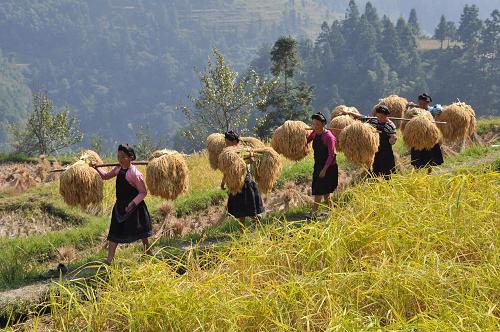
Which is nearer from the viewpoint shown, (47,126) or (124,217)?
(124,217)

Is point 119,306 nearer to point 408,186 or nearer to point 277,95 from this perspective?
point 408,186

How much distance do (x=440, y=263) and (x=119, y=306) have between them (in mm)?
2585

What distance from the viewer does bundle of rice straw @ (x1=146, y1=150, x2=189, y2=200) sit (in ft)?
22.9

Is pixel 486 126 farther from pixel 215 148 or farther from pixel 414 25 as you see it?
pixel 414 25

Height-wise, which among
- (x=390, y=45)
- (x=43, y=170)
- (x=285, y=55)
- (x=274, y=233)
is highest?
(x=274, y=233)

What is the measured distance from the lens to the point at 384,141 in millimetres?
8484

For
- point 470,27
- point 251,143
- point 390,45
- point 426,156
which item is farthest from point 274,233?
point 390,45

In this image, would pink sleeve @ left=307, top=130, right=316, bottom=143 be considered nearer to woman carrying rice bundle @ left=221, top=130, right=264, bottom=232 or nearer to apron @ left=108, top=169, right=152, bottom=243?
woman carrying rice bundle @ left=221, top=130, right=264, bottom=232

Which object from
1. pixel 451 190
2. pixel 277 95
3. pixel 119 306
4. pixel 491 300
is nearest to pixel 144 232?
pixel 119 306

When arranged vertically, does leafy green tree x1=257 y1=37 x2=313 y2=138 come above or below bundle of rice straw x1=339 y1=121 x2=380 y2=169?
below

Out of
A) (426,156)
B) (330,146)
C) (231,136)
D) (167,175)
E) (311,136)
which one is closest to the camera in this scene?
(167,175)

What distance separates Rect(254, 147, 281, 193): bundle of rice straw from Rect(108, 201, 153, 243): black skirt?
1.69m

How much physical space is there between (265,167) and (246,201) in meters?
0.54

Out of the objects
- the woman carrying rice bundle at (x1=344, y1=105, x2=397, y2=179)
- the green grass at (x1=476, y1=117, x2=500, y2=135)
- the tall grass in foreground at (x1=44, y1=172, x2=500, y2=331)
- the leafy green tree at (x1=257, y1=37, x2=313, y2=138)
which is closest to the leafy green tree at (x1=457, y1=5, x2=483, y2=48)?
the leafy green tree at (x1=257, y1=37, x2=313, y2=138)
